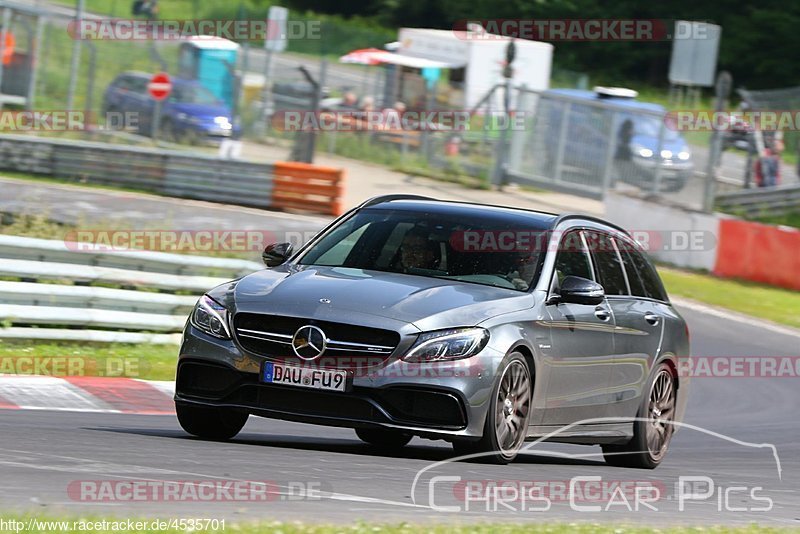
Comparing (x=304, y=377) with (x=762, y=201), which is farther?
(x=762, y=201)

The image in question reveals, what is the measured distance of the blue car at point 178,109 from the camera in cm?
3269

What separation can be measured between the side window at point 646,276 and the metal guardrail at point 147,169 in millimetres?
17345

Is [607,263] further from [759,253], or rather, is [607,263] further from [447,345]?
[759,253]

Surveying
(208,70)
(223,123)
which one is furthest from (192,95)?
(208,70)

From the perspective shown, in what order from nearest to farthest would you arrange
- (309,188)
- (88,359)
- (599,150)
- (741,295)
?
(88,359), (741,295), (309,188), (599,150)

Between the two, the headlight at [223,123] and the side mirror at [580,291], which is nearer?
the side mirror at [580,291]

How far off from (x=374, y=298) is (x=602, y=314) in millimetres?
1939

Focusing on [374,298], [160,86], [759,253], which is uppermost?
[160,86]

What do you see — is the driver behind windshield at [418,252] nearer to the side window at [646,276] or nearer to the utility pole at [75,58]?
the side window at [646,276]

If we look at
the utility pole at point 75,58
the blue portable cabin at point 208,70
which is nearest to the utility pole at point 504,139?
the blue portable cabin at point 208,70

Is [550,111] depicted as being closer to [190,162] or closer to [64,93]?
[190,162]

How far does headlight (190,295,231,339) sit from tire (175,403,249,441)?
0.47m

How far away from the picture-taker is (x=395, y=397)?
7.52 meters

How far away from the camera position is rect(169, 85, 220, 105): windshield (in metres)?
33.0
